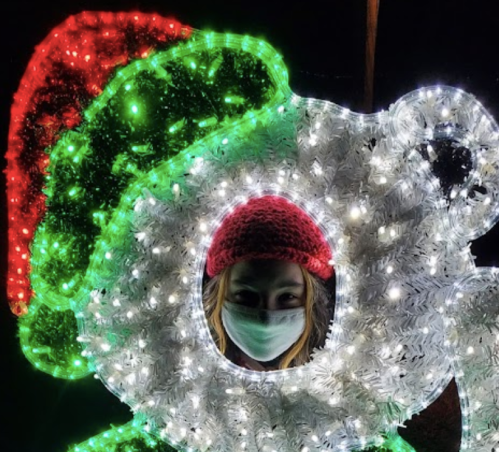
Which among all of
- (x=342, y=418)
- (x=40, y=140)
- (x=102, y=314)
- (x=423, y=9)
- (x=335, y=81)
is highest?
→ (x=423, y=9)

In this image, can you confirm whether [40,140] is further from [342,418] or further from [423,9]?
[423,9]

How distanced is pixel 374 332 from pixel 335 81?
82 cm

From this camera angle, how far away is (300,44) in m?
1.78

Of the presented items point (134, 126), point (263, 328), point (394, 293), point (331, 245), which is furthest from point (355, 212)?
point (134, 126)

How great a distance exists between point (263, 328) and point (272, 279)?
11 centimetres

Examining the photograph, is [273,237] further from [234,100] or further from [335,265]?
[234,100]

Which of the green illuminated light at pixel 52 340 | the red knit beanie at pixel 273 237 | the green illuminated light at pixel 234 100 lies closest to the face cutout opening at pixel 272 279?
the red knit beanie at pixel 273 237

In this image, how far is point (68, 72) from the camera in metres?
1.46

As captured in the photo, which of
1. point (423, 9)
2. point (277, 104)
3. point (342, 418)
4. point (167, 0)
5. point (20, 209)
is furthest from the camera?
point (167, 0)

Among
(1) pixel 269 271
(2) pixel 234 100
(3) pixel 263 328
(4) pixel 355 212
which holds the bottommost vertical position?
(3) pixel 263 328

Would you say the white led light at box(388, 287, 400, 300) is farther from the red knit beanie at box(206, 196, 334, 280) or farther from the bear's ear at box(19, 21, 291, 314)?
the bear's ear at box(19, 21, 291, 314)

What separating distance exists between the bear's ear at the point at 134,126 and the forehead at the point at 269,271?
1.10 feet

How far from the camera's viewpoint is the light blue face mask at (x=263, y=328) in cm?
133

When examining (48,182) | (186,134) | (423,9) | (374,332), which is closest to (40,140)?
(48,182)
